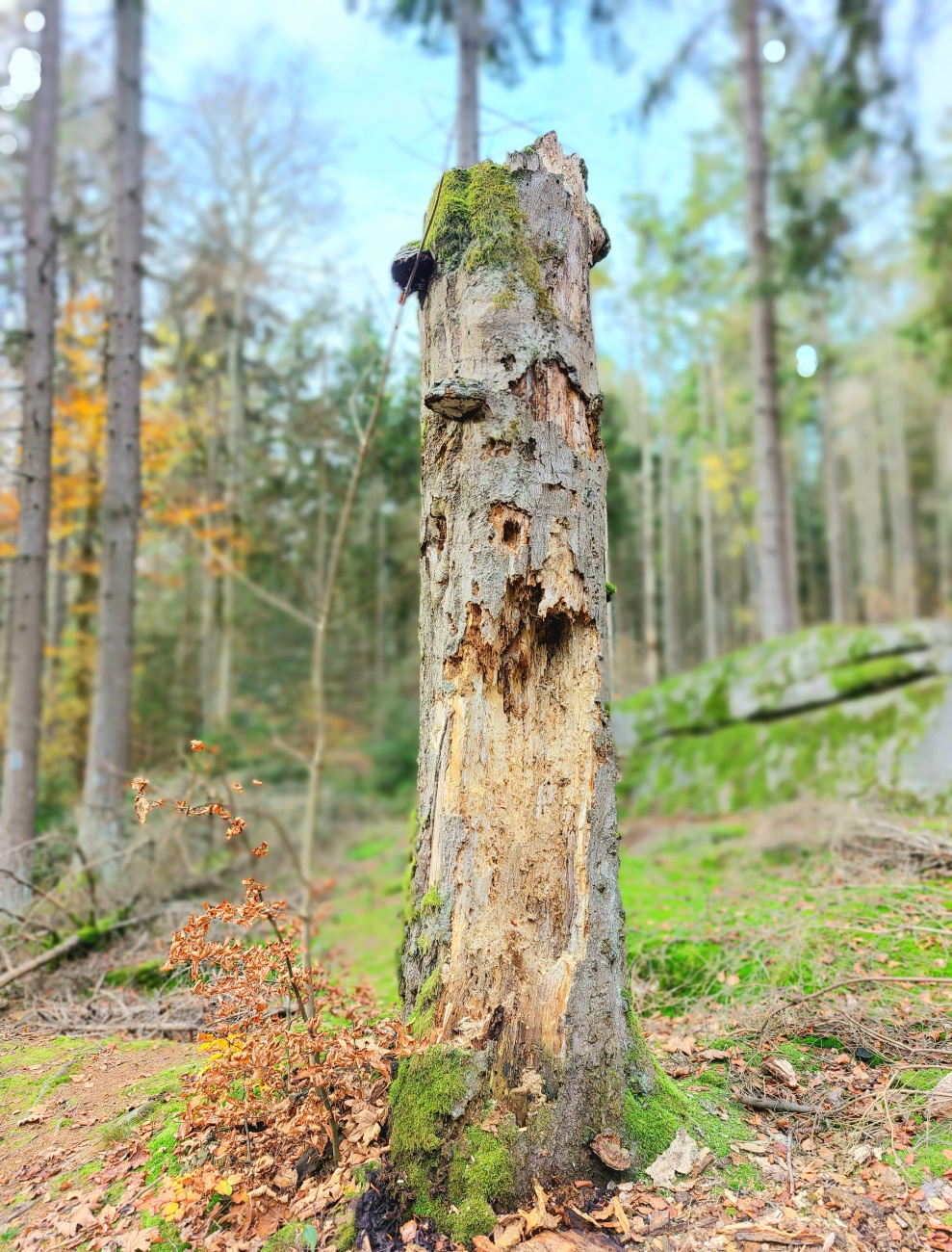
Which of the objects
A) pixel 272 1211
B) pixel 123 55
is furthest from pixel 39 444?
pixel 272 1211

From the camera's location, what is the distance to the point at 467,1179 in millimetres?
2201

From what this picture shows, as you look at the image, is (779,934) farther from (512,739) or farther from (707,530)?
(707,530)

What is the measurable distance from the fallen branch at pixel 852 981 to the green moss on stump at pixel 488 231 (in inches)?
123

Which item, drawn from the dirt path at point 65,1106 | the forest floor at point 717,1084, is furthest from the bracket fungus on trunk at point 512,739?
the dirt path at point 65,1106

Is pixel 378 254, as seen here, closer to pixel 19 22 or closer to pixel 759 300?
pixel 759 300

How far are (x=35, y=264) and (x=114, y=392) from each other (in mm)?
1807

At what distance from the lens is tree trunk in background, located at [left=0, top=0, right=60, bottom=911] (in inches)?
263

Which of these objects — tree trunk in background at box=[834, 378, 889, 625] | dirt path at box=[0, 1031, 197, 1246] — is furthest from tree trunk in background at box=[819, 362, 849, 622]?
dirt path at box=[0, 1031, 197, 1246]

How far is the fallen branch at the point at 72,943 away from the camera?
3.74 m

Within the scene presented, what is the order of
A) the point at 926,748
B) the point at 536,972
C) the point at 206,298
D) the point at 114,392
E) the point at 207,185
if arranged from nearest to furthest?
the point at 536,972
the point at 926,748
the point at 114,392
the point at 206,298
the point at 207,185

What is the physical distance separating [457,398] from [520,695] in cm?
111

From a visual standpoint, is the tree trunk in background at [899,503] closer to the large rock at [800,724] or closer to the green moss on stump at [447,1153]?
the large rock at [800,724]

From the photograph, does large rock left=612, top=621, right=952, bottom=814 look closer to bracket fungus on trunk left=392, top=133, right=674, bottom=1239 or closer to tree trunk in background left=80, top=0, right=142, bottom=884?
bracket fungus on trunk left=392, top=133, right=674, bottom=1239

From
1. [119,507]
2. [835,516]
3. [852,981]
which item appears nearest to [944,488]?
[835,516]
